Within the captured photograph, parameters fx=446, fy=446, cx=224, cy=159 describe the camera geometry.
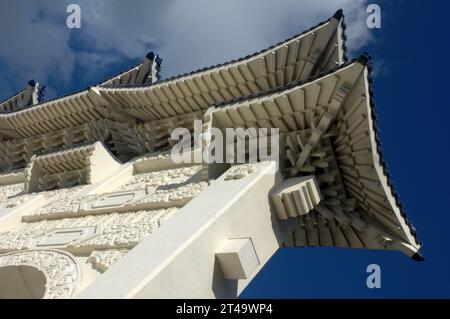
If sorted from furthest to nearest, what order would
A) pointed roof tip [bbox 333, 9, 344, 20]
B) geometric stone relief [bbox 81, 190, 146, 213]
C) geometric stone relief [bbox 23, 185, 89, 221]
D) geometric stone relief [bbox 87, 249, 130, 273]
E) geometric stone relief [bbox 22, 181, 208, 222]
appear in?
geometric stone relief [bbox 23, 185, 89, 221]
pointed roof tip [bbox 333, 9, 344, 20]
geometric stone relief [bbox 81, 190, 146, 213]
geometric stone relief [bbox 22, 181, 208, 222]
geometric stone relief [bbox 87, 249, 130, 273]

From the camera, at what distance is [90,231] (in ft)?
22.2

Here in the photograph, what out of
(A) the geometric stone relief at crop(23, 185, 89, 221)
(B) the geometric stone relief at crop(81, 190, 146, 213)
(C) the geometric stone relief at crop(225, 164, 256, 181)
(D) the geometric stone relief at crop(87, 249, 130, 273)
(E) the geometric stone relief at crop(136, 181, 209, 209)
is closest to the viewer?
(D) the geometric stone relief at crop(87, 249, 130, 273)

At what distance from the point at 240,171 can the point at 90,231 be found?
2459 mm

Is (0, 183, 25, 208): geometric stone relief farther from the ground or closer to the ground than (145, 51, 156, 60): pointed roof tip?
closer to the ground

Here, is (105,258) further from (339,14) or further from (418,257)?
(339,14)

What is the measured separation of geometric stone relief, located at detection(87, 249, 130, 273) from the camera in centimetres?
558

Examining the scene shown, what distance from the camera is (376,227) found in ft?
24.4

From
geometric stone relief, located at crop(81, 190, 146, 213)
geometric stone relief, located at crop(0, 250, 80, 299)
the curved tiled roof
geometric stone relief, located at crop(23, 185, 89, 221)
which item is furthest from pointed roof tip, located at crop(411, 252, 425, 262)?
geometric stone relief, located at crop(23, 185, 89, 221)

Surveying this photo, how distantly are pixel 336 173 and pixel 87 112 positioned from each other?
6952 mm

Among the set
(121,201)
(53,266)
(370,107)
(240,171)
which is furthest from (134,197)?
(370,107)

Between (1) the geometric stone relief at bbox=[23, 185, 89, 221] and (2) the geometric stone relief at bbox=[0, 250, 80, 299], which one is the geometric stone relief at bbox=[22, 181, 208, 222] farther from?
(2) the geometric stone relief at bbox=[0, 250, 80, 299]

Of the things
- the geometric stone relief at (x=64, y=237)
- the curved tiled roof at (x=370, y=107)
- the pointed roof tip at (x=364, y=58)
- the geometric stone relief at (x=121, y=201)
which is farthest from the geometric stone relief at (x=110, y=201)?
the pointed roof tip at (x=364, y=58)

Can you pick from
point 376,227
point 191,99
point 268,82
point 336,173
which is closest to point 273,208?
point 336,173

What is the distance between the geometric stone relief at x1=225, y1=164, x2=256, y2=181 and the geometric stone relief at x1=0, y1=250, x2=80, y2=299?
95.2 inches
